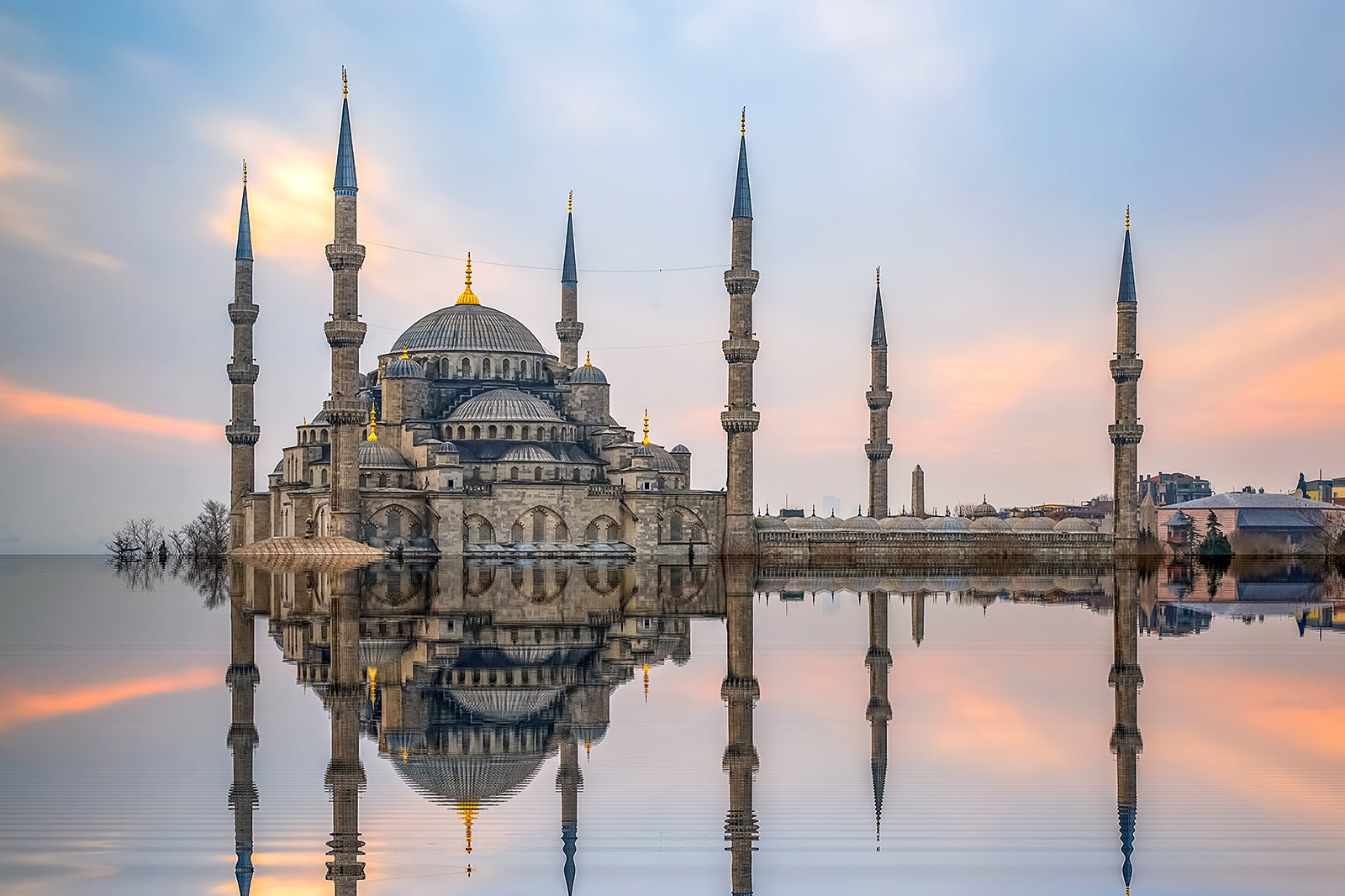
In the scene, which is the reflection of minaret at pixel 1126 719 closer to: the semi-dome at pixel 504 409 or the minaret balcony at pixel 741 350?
the minaret balcony at pixel 741 350

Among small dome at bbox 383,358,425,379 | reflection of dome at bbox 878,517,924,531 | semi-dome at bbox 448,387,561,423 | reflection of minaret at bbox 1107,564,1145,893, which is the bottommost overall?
reflection of minaret at bbox 1107,564,1145,893

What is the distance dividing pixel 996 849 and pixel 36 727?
7.01 meters

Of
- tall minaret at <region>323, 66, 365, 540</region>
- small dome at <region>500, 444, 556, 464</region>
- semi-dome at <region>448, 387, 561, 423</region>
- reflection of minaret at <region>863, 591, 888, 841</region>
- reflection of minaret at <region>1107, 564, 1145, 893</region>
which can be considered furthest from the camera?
semi-dome at <region>448, 387, 561, 423</region>

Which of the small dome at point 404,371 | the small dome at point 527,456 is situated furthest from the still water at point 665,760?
the small dome at point 404,371

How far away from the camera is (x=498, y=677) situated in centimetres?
1271

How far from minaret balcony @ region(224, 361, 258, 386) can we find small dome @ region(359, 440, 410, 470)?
753 cm

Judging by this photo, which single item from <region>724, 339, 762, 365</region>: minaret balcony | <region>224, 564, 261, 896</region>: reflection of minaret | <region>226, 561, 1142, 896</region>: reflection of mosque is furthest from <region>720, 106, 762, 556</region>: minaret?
<region>224, 564, 261, 896</region>: reflection of minaret

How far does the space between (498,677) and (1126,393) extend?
39.0 metres

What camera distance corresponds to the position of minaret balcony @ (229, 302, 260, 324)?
169 ft

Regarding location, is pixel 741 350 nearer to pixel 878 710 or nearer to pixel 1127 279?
pixel 1127 279

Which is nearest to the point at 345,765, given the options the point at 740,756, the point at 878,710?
the point at 740,756

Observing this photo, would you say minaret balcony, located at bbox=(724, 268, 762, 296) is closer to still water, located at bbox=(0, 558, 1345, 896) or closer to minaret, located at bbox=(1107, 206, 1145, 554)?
minaret, located at bbox=(1107, 206, 1145, 554)

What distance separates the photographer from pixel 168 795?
26.3ft

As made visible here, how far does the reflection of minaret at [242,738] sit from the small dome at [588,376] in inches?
1296
